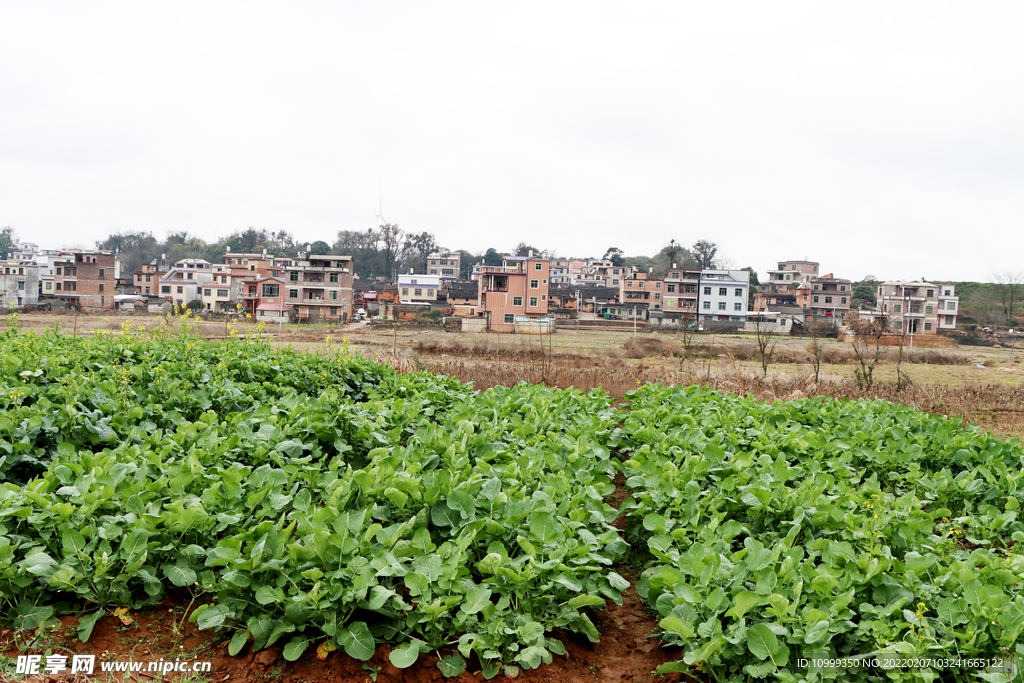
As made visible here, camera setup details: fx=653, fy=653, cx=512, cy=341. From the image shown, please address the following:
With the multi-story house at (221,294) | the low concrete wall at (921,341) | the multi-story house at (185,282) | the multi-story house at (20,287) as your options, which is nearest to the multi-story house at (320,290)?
the multi-story house at (221,294)

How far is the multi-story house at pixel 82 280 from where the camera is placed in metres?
57.8

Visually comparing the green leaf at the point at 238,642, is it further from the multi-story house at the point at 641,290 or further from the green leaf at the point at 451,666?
the multi-story house at the point at 641,290

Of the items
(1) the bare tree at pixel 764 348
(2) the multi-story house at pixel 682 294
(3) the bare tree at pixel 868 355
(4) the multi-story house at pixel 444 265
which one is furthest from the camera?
(4) the multi-story house at pixel 444 265

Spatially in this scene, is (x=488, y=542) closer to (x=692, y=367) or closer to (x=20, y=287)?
(x=692, y=367)

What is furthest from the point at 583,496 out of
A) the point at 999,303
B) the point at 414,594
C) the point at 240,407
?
the point at 999,303

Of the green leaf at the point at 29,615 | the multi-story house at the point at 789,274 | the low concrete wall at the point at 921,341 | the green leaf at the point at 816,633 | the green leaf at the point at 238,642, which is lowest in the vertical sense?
the low concrete wall at the point at 921,341

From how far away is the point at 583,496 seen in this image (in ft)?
11.8

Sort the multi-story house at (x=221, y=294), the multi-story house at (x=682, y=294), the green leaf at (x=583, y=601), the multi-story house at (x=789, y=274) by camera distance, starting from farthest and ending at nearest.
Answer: the multi-story house at (x=789, y=274)
the multi-story house at (x=221, y=294)
the multi-story house at (x=682, y=294)
the green leaf at (x=583, y=601)

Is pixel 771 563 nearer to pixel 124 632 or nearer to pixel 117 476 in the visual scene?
pixel 124 632

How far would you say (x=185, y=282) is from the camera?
64.6 m

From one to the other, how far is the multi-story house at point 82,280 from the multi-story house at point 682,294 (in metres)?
50.9

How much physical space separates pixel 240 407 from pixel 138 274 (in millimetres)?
75719

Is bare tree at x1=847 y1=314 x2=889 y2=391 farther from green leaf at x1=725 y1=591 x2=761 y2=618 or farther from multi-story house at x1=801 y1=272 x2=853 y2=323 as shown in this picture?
multi-story house at x1=801 y1=272 x2=853 y2=323

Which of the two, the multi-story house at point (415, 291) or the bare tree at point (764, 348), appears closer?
the bare tree at point (764, 348)
